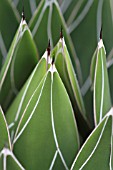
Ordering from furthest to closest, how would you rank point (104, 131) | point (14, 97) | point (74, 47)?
point (74, 47), point (14, 97), point (104, 131)

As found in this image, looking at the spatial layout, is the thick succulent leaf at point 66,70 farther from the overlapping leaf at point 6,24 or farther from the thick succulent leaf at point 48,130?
the overlapping leaf at point 6,24

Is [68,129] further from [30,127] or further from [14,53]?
[14,53]

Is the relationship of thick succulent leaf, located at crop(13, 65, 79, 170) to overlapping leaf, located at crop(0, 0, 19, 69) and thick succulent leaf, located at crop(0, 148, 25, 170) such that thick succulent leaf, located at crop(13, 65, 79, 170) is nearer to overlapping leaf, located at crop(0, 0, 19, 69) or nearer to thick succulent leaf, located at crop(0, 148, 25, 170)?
thick succulent leaf, located at crop(0, 148, 25, 170)

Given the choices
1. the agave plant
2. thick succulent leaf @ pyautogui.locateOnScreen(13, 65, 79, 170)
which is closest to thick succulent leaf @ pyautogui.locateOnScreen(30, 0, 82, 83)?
the agave plant

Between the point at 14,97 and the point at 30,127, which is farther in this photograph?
the point at 14,97

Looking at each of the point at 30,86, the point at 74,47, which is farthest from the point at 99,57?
the point at 74,47

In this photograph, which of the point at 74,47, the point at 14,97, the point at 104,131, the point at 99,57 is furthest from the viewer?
the point at 74,47

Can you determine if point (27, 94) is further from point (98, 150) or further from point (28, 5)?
point (28, 5)
